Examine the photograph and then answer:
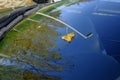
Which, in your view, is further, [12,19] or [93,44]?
[12,19]

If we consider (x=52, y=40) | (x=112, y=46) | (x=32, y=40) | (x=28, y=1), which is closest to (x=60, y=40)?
(x=52, y=40)

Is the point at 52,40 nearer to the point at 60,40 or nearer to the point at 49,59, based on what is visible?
the point at 60,40

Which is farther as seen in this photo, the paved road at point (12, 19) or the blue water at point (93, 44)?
the paved road at point (12, 19)

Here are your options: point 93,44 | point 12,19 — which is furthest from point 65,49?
point 12,19

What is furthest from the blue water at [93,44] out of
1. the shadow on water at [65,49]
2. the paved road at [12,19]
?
the paved road at [12,19]

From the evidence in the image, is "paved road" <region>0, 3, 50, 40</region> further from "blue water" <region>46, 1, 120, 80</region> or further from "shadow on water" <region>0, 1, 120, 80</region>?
"blue water" <region>46, 1, 120, 80</region>

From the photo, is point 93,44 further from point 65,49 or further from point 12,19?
point 12,19

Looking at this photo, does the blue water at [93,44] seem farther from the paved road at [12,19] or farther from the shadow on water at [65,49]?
the paved road at [12,19]

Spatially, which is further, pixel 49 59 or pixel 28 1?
pixel 28 1
